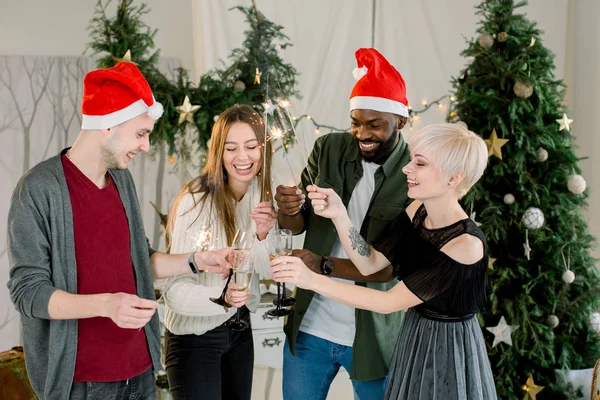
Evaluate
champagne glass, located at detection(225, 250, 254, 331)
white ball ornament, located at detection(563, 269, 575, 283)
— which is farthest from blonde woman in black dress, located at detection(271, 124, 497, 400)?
white ball ornament, located at detection(563, 269, 575, 283)

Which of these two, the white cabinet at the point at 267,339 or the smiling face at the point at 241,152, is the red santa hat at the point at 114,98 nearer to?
the smiling face at the point at 241,152

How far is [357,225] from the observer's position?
215cm

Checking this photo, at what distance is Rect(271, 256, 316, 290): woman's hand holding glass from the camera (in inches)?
68.5

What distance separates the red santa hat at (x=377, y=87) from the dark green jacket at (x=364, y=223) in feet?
0.44

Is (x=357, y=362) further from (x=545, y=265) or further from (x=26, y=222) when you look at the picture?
(x=545, y=265)

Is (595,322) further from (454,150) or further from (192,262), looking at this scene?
(192,262)

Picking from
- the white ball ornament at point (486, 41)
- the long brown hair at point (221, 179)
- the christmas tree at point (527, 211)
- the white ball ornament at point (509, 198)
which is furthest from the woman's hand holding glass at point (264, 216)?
the white ball ornament at point (486, 41)

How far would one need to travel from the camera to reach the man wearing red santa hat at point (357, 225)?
6.70 ft

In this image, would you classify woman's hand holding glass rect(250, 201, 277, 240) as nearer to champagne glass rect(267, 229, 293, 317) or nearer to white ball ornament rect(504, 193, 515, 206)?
champagne glass rect(267, 229, 293, 317)

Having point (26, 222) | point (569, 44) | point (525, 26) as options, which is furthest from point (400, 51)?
point (26, 222)

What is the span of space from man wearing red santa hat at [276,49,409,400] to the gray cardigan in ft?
2.37

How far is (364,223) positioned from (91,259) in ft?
2.96

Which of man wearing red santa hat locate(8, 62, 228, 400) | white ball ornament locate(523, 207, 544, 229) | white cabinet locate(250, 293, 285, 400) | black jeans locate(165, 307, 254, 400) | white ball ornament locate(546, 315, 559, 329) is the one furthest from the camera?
white cabinet locate(250, 293, 285, 400)

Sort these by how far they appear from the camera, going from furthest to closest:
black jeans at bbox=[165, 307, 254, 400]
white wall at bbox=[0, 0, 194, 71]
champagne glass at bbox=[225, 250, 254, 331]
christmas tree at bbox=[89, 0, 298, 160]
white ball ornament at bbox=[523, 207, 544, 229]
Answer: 1. white wall at bbox=[0, 0, 194, 71]
2. christmas tree at bbox=[89, 0, 298, 160]
3. white ball ornament at bbox=[523, 207, 544, 229]
4. black jeans at bbox=[165, 307, 254, 400]
5. champagne glass at bbox=[225, 250, 254, 331]
